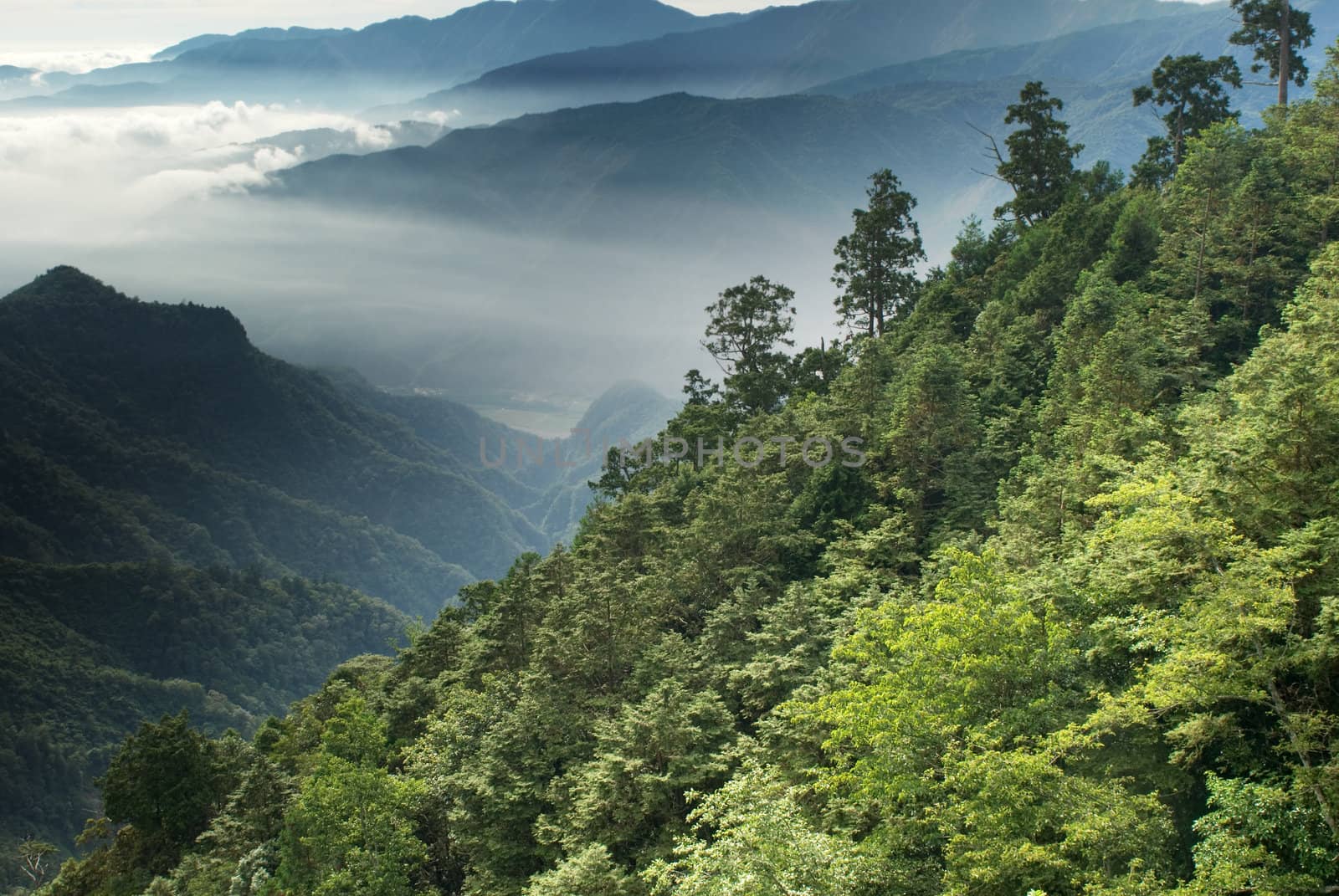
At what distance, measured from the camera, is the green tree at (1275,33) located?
184ft

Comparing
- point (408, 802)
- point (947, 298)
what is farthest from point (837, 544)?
point (947, 298)

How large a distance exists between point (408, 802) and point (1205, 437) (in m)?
29.0

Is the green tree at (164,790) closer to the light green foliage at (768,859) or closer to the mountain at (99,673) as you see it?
the light green foliage at (768,859)

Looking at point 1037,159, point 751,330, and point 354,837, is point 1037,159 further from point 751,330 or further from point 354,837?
point 354,837

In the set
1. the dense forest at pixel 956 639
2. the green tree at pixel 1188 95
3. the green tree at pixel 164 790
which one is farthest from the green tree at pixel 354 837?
the green tree at pixel 1188 95

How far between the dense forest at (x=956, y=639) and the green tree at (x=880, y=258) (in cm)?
572

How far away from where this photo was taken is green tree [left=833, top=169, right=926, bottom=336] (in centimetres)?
7219

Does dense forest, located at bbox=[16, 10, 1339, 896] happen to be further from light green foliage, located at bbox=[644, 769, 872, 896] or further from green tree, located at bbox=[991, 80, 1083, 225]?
green tree, located at bbox=[991, 80, 1083, 225]

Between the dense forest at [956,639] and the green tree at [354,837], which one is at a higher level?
the dense forest at [956,639]

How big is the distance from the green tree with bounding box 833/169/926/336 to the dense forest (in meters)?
5.72

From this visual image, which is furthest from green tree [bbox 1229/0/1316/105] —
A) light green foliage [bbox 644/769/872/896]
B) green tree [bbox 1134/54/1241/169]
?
light green foliage [bbox 644/769/872/896]

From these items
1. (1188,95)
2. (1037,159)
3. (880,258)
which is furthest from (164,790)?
(1188,95)

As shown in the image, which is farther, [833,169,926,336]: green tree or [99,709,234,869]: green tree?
[833,169,926,336]: green tree

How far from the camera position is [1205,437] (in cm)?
2222
